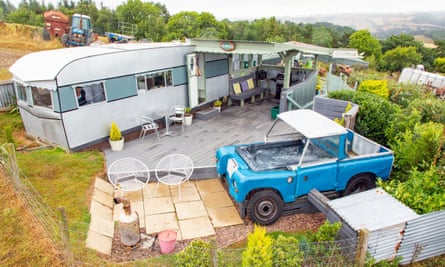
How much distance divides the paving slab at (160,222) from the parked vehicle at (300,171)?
1390 millimetres

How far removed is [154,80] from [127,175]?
4.26 m

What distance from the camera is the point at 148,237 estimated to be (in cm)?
588

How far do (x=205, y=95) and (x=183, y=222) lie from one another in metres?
7.20

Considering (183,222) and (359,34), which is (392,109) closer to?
(183,222)

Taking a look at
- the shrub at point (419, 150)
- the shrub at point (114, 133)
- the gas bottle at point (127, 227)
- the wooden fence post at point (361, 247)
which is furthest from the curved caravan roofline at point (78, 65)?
the shrub at point (419, 150)

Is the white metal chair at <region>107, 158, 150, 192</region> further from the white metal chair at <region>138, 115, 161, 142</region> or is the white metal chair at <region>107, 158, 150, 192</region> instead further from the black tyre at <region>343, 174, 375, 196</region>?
the black tyre at <region>343, 174, 375, 196</region>

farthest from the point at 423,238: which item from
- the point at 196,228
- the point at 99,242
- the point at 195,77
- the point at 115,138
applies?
the point at 195,77

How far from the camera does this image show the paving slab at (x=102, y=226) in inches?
228

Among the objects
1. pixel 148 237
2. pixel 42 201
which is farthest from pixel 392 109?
pixel 42 201

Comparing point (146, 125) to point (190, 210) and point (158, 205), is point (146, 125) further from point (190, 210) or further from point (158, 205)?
point (190, 210)

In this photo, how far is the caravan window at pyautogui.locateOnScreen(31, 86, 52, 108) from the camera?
8328mm

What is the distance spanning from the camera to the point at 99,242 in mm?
5473

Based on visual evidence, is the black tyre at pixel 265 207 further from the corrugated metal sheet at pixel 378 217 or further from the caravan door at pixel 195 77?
the caravan door at pixel 195 77

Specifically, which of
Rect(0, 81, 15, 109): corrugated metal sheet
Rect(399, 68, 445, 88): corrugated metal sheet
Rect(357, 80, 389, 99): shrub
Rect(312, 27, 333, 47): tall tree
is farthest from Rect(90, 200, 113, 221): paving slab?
Rect(312, 27, 333, 47): tall tree
